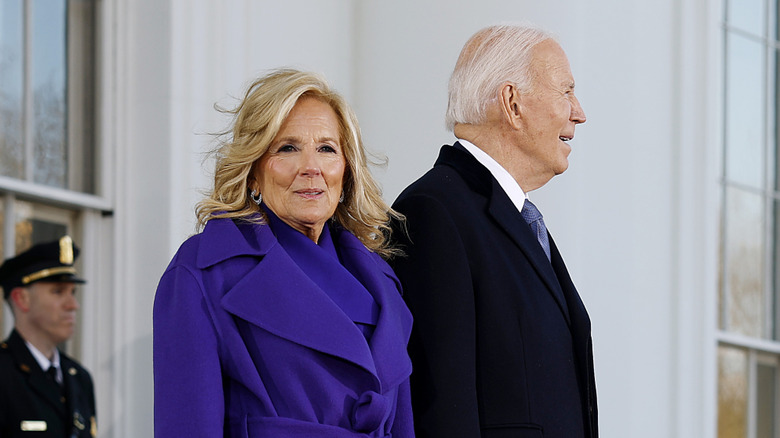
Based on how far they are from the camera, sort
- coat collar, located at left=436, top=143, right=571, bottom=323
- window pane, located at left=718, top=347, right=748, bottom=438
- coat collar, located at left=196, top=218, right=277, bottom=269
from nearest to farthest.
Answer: coat collar, located at left=196, top=218, right=277, bottom=269 → coat collar, located at left=436, top=143, right=571, bottom=323 → window pane, located at left=718, top=347, right=748, bottom=438

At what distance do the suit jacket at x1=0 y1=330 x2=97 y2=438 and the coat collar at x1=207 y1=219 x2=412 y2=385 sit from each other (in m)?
1.97

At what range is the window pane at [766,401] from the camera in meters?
7.05

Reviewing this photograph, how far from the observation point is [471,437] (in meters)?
2.84

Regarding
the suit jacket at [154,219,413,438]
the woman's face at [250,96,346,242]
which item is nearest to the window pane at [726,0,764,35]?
the woman's face at [250,96,346,242]

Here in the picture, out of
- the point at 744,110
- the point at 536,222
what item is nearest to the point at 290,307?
the point at 536,222

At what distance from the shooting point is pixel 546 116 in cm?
324

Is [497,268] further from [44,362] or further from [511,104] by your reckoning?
[44,362]

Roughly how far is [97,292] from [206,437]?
7.70ft

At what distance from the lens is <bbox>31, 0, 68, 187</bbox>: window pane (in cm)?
456

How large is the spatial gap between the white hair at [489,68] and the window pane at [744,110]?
3995 millimetres

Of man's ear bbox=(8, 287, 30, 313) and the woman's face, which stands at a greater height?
the woman's face

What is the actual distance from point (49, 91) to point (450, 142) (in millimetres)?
1680

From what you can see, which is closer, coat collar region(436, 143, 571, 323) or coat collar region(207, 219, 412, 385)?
coat collar region(207, 219, 412, 385)

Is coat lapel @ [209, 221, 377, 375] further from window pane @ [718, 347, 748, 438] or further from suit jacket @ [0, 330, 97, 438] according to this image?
window pane @ [718, 347, 748, 438]
